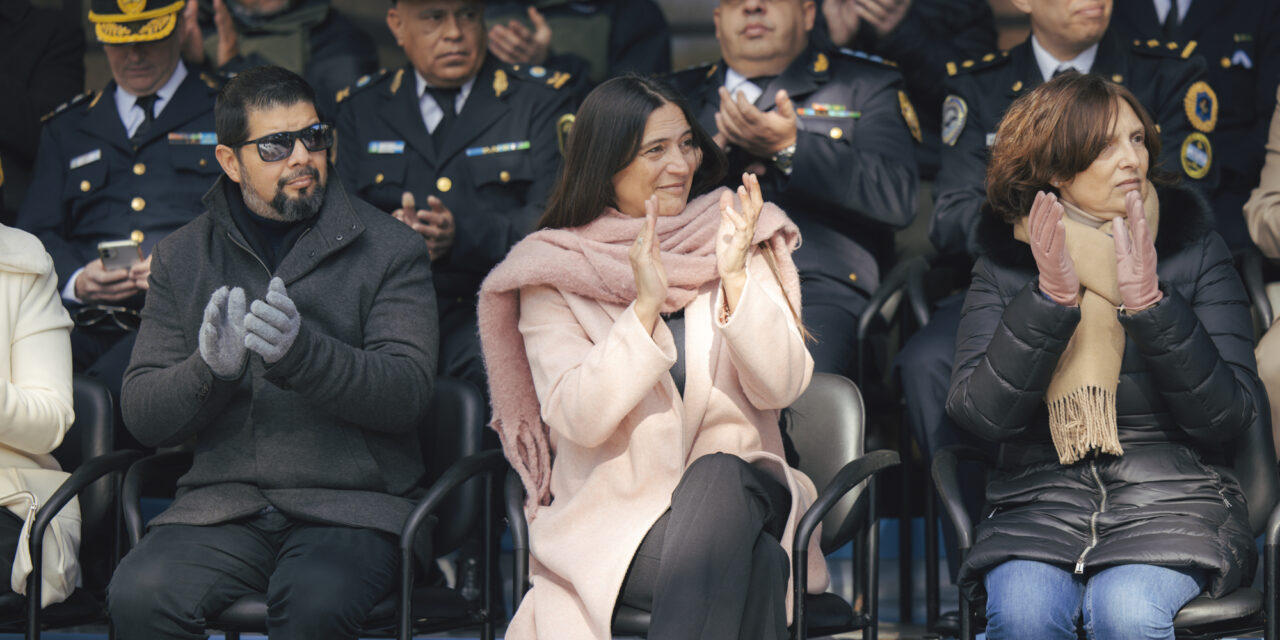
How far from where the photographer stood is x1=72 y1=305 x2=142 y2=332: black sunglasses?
4797mm

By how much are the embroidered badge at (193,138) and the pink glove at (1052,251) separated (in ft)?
9.28

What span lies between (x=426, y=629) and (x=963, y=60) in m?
2.81

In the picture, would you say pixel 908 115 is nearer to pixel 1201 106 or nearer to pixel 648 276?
pixel 1201 106

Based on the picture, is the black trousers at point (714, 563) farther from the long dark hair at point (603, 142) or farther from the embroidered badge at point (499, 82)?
the embroidered badge at point (499, 82)

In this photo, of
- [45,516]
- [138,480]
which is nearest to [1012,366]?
[138,480]

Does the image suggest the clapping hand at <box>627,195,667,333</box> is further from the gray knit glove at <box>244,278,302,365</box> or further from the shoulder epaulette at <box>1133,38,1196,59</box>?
the shoulder epaulette at <box>1133,38,1196,59</box>

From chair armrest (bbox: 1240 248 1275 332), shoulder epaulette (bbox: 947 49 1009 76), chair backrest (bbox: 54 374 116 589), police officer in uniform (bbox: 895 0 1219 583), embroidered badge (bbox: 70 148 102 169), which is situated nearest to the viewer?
chair backrest (bbox: 54 374 116 589)

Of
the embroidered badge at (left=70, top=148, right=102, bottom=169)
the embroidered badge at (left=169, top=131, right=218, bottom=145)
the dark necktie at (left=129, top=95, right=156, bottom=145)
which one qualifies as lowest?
the embroidered badge at (left=70, top=148, right=102, bottom=169)

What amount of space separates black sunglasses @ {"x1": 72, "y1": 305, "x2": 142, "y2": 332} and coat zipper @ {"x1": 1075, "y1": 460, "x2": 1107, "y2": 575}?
2.75 meters

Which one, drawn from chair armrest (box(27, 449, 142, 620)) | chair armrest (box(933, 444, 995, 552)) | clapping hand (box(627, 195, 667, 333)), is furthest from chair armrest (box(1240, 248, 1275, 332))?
chair armrest (box(27, 449, 142, 620))

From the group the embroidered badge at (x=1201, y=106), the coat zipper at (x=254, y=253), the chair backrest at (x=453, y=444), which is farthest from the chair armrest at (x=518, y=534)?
the embroidered badge at (x=1201, y=106)

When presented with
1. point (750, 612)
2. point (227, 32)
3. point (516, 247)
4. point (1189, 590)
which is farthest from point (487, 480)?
point (227, 32)

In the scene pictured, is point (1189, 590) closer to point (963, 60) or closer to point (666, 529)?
point (666, 529)

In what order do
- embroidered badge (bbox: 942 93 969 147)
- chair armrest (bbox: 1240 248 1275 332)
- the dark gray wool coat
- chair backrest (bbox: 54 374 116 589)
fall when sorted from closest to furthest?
the dark gray wool coat, chair backrest (bbox: 54 374 116 589), chair armrest (bbox: 1240 248 1275 332), embroidered badge (bbox: 942 93 969 147)
